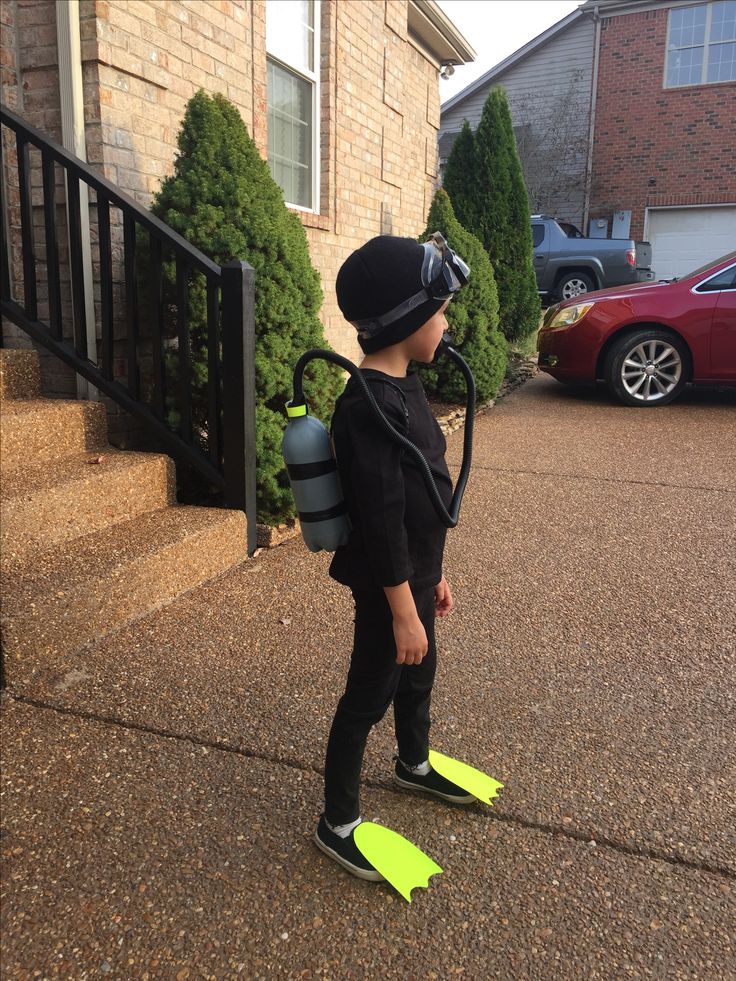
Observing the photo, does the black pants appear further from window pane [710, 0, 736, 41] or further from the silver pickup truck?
window pane [710, 0, 736, 41]

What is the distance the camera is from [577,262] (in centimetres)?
1565

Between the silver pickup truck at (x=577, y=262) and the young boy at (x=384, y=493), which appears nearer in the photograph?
the young boy at (x=384, y=493)

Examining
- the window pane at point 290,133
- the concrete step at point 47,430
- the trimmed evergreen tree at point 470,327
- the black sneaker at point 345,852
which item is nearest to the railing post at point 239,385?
the concrete step at point 47,430

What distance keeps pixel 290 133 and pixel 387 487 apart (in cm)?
600

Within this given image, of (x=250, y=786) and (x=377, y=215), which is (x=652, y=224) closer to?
(x=377, y=215)

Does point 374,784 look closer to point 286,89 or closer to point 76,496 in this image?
point 76,496

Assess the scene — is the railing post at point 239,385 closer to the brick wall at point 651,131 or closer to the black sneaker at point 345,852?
the black sneaker at point 345,852

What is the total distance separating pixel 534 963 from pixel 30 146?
447 centimetres

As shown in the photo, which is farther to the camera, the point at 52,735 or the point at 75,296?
the point at 75,296

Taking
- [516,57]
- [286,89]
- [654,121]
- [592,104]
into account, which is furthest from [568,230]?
[286,89]

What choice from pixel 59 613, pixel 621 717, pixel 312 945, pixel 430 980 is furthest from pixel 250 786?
pixel 621 717

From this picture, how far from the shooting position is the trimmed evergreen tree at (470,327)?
293 inches

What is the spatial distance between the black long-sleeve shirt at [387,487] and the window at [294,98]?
17.7 ft

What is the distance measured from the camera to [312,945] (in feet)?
5.72
